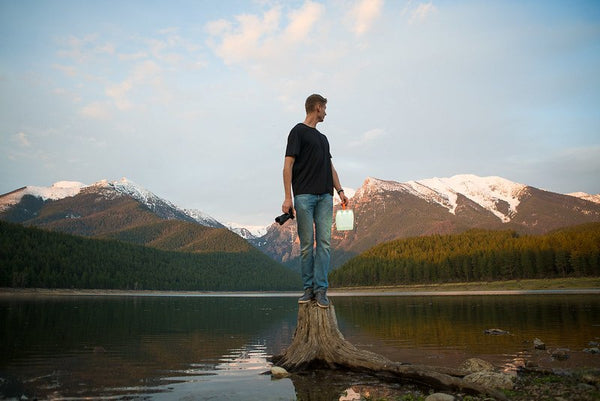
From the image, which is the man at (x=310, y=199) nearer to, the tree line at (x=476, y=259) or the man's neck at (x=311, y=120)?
the man's neck at (x=311, y=120)

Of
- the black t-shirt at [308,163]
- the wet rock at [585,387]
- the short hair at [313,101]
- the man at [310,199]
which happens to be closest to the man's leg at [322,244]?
the man at [310,199]

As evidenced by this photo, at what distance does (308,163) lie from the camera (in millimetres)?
10805

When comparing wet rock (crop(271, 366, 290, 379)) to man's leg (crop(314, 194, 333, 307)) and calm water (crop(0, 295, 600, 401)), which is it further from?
man's leg (crop(314, 194, 333, 307))

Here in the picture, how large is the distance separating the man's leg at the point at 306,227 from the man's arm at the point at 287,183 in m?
0.29

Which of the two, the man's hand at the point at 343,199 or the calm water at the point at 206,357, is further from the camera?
the man's hand at the point at 343,199

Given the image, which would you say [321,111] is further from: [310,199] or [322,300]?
[322,300]

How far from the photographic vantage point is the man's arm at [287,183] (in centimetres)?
1018

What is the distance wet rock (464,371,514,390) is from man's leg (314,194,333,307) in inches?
144

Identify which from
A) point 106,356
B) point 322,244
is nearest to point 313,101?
point 322,244

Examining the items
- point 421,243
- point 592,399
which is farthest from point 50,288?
point 592,399

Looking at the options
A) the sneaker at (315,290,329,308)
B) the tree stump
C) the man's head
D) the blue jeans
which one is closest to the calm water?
the tree stump

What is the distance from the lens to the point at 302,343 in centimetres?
1137

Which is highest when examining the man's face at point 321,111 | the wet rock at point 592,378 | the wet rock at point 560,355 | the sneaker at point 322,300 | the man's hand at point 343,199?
the man's face at point 321,111

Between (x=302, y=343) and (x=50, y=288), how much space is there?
513 ft
